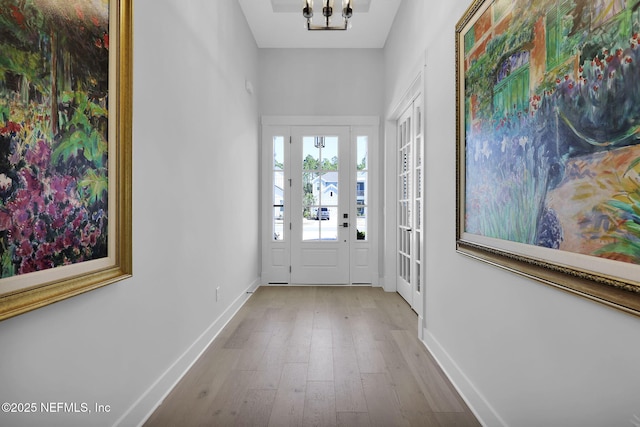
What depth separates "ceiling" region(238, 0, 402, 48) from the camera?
12.8 ft

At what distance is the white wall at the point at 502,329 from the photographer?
3.49 ft

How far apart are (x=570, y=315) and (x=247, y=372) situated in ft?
6.14

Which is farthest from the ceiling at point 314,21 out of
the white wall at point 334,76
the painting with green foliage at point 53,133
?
the painting with green foliage at point 53,133

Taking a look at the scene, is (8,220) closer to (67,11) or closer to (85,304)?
(85,304)

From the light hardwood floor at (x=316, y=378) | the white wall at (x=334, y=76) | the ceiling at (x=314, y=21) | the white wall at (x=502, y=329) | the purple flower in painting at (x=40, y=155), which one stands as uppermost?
the ceiling at (x=314, y=21)

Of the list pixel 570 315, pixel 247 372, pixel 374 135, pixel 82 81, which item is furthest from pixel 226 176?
pixel 570 315

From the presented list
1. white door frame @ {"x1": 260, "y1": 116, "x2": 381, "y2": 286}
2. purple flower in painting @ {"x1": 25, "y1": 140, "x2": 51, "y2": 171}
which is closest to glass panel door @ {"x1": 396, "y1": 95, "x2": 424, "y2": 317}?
white door frame @ {"x1": 260, "y1": 116, "x2": 381, "y2": 286}

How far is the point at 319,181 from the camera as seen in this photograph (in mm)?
4910

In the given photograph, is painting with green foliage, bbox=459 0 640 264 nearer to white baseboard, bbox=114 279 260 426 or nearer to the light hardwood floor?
the light hardwood floor

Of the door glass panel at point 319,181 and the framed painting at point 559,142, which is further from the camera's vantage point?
the door glass panel at point 319,181

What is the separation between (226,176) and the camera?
3344 millimetres

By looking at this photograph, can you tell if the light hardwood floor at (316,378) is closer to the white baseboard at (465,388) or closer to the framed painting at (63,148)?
the white baseboard at (465,388)

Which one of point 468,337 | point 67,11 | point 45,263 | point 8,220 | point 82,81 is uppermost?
point 67,11

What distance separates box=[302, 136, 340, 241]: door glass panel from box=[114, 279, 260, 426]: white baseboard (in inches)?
78.8
